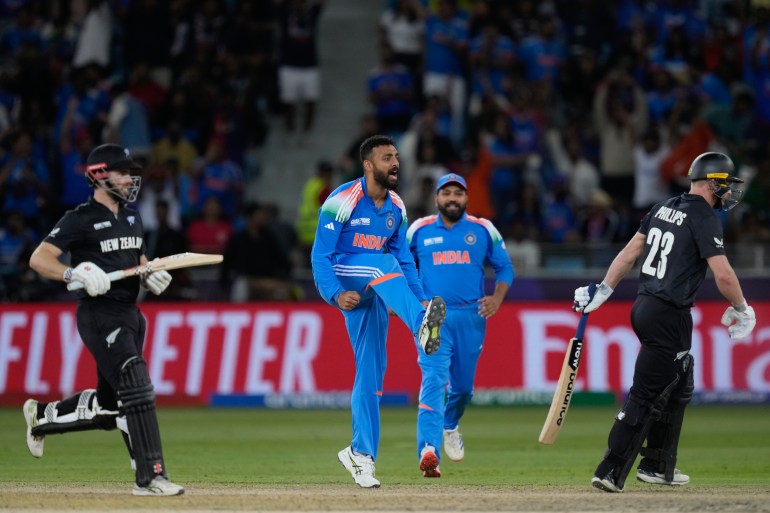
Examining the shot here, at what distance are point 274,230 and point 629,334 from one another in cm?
564

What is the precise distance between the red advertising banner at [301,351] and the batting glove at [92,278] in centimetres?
910

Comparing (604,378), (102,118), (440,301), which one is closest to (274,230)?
(102,118)

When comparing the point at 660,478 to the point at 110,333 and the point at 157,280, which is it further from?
the point at 110,333

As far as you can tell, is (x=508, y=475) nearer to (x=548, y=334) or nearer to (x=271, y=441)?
(x=271, y=441)

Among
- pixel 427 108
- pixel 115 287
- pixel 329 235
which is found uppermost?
pixel 427 108

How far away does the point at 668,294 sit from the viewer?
9766 millimetres

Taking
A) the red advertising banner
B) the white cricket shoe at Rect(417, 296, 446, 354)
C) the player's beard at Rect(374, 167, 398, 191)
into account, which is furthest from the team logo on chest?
the red advertising banner

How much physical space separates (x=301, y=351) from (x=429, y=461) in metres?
7.67

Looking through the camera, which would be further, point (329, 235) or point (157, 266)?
point (329, 235)

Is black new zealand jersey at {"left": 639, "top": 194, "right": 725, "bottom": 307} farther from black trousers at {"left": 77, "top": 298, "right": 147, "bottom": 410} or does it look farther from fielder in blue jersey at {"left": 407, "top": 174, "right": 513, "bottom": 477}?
black trousers at {"left": 77, "top": 298, "right": 147, "bottom": 410}

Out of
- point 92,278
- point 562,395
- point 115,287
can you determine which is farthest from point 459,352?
point 92,278

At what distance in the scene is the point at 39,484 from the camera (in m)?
10.2

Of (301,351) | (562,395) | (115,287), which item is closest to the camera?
(115,287)

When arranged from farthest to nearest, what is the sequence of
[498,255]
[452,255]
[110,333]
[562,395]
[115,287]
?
[498,255]
[452,255]
[562,395]
[115,287]
[110,333]
